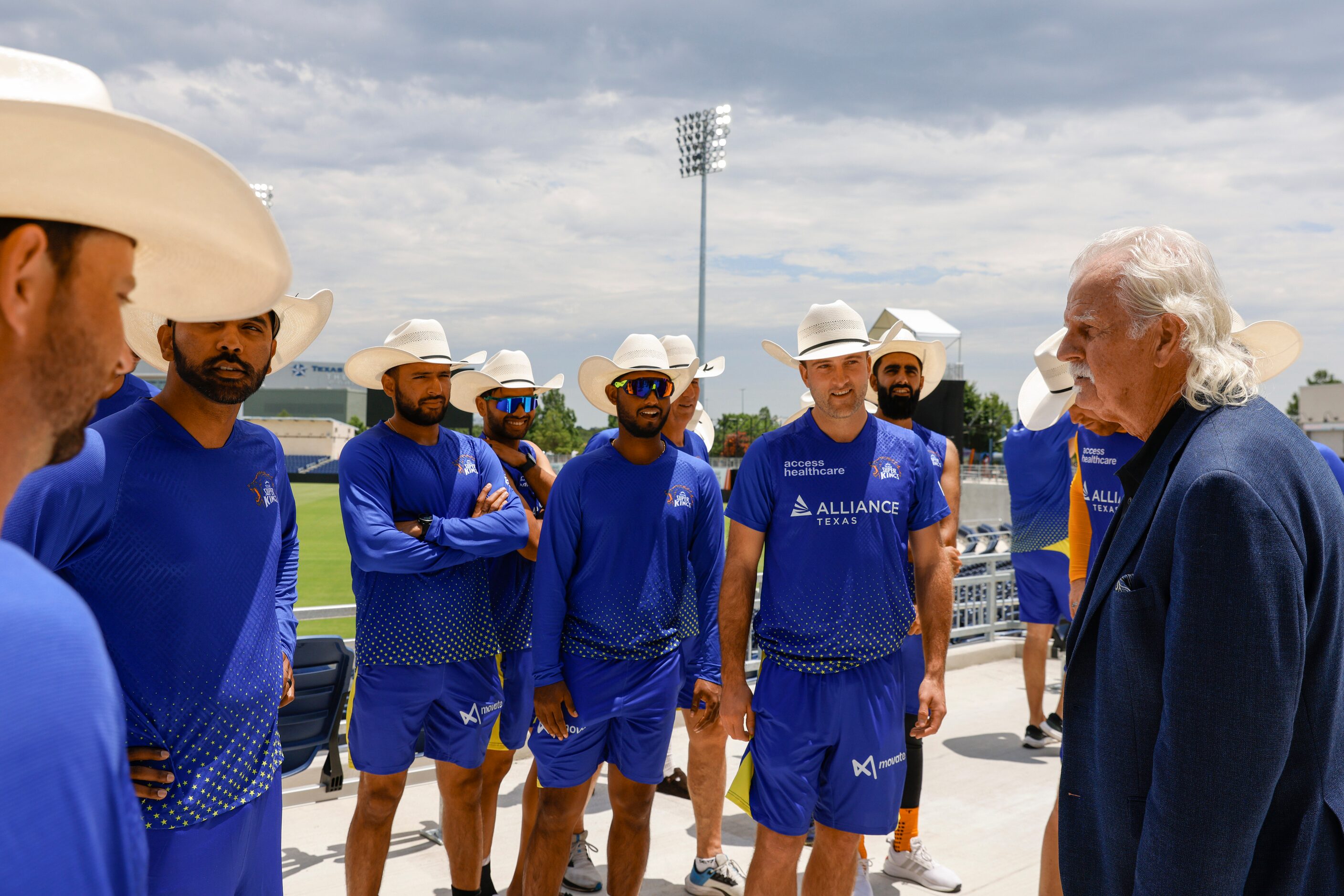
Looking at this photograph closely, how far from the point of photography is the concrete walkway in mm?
4543

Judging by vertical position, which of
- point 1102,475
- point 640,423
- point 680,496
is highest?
point 640,423

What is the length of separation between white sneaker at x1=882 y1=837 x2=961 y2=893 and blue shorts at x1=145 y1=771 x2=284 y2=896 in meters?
3.12

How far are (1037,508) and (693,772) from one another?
366 centimetres

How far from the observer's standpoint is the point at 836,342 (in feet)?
12.9

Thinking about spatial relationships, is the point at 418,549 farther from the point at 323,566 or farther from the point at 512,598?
the point at 323,566

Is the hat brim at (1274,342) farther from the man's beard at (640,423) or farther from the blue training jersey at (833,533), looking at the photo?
the man's beard at (640,423)

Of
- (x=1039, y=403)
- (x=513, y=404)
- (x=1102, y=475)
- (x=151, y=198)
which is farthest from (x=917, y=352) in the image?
(x=151, y=198)

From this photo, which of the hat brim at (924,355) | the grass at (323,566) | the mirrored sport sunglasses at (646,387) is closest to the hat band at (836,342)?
the mirrored sport sunglasses at (646,387)

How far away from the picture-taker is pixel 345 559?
2444cm

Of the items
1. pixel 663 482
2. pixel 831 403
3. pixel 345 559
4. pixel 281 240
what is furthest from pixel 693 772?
pixel 345 559

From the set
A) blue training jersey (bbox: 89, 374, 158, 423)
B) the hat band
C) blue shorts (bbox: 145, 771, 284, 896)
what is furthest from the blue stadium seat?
the hat band

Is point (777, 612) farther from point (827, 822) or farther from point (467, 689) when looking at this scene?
point (467, 689)

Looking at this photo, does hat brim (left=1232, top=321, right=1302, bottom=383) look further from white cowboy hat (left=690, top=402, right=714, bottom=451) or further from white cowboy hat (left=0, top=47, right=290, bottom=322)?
white cowboy hat (left=0, top=47, right=290, bottom=322)

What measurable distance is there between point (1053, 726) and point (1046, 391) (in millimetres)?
2650
